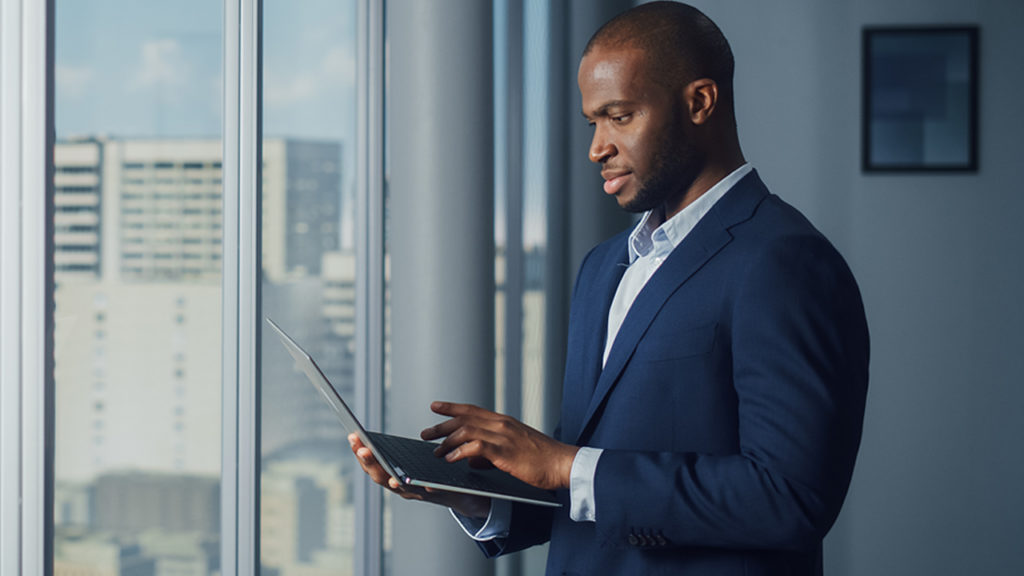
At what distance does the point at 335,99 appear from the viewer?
2.05 meters

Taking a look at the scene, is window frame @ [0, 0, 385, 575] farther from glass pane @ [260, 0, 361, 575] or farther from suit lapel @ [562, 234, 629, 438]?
suit lapel @ [562, 234, 629, 438]

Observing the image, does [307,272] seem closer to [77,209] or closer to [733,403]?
[77,209]

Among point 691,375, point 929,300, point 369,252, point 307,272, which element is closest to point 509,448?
point 691,375

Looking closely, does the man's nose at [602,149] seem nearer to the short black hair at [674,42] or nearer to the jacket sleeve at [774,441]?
the short black hair at [674,42]

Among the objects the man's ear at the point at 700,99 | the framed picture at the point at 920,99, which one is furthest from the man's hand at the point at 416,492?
the framed picture at the point at 920,99

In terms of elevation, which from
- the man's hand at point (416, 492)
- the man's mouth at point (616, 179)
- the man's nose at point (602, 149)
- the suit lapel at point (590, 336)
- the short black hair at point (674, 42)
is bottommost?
the man's hand at point (416, 492)

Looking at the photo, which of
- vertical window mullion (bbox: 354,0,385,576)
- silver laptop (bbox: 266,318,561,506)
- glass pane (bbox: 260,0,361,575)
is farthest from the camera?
vertical window mullion (bbox: 354,0,385,576)

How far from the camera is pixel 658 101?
1.06m

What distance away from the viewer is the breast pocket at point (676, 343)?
994 mm

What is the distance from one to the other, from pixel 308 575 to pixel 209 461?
51 cm

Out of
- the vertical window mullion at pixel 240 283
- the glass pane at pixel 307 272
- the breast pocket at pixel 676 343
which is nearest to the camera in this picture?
the breast pocket at pixel 676 343

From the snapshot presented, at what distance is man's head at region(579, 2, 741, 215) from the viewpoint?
107 cm

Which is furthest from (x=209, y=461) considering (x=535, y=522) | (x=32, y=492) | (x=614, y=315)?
(x=614, y=315)

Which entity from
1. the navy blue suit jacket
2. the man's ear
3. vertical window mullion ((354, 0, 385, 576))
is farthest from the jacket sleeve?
vertical window mullion ((354, 0, 385, 576))
